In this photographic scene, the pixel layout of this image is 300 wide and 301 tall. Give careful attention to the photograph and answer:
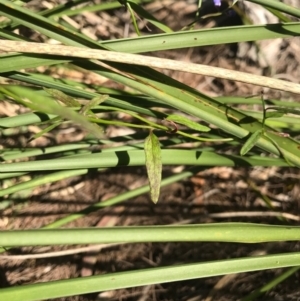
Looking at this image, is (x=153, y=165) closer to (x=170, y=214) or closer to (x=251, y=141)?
(x=251, y=141)

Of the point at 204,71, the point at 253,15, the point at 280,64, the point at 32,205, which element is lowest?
the point at 32,205

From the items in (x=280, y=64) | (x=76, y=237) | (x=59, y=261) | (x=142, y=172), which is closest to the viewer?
(x=76, y=237)

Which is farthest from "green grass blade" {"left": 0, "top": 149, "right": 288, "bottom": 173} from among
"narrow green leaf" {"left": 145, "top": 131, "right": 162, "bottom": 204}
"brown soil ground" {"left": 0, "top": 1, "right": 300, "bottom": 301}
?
"brown soil ground" {"left": 0, "top": 1, "right": 300, "bottom": 301}

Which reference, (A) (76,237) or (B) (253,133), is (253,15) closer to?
(B) (253,133)

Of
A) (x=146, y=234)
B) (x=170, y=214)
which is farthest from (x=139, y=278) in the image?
(x=170, y=214)

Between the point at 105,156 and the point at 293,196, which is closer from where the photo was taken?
the point at 105,156

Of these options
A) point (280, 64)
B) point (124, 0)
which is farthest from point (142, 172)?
point (124, 0)
